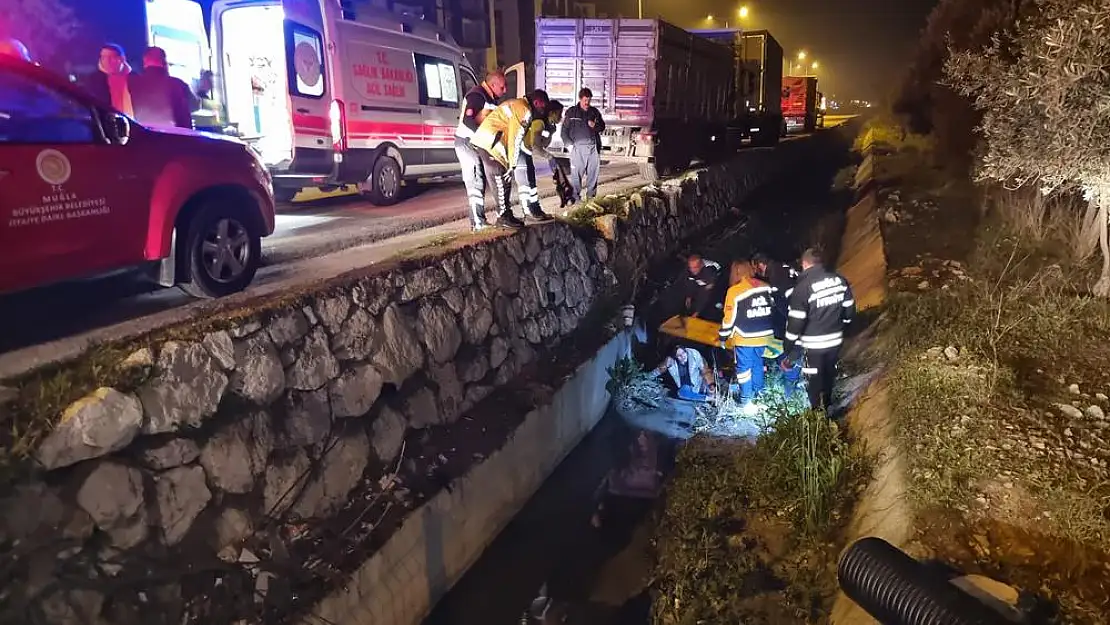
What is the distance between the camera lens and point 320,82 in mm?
8289

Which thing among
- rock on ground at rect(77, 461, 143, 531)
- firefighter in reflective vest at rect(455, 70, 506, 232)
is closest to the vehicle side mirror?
rock on ground at rect(77, 461, 143, 531)

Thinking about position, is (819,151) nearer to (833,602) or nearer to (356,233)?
(356,233)

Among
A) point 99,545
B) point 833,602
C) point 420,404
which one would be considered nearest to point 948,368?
point 833,602

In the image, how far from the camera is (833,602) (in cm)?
414

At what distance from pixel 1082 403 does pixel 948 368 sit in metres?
0.89

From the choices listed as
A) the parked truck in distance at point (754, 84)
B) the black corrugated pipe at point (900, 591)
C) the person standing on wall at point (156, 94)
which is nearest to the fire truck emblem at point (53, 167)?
the person standing on wall at point (156, 94)

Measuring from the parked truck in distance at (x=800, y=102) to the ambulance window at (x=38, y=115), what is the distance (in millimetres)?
34063

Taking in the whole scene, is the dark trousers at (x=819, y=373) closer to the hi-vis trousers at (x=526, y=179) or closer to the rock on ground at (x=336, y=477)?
the hi-vis trousers at (x=526, y=179)

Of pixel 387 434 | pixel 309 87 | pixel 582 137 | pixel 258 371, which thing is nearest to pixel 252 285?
pixel 258 371

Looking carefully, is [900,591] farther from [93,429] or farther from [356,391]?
[93,429]

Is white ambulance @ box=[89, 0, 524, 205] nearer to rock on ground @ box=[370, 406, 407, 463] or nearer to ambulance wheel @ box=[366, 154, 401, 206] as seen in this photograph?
ambulance wheel @ box=[366, 154, 401, 206]

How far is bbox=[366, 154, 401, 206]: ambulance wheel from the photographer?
9477 millimetres

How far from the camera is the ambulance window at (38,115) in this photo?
3.35m

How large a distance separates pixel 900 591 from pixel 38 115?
4859 mm
